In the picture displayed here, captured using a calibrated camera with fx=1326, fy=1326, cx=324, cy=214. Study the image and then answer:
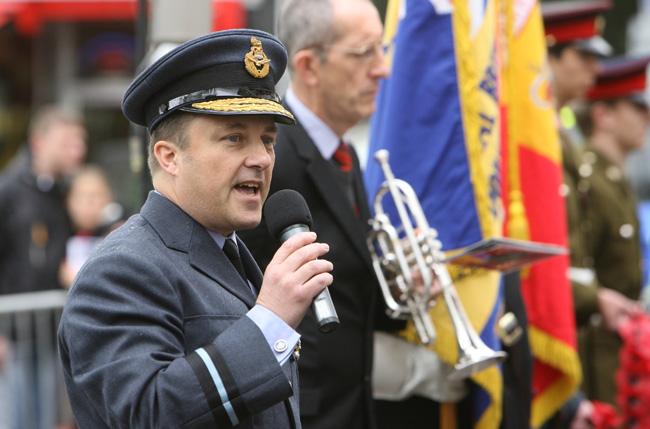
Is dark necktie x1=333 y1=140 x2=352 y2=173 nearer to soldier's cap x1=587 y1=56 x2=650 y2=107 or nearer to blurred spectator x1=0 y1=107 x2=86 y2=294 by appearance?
soldier's cap x1=587 y1=56 x2=650 y2=107

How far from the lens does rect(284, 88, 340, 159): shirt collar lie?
4832 millimetres

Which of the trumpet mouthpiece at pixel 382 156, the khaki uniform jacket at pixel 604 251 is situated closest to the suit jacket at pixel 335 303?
the trumpet mouthpiece at pixel 382 156

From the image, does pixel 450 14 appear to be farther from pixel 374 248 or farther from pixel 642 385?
pixel 642 385

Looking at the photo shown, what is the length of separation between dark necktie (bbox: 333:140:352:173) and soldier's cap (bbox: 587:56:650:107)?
3959mm

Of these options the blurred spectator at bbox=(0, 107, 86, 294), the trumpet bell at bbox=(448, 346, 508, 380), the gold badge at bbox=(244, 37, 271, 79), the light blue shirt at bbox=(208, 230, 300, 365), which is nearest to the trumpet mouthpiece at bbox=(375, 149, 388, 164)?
the trumpet bell at bbox=(448, 346, 508, 380)

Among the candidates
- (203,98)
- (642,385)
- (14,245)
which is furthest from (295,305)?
(14,245)

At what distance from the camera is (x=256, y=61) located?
3230mm

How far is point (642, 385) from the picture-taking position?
6.56 m

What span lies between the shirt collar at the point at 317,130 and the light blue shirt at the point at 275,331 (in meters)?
1.89

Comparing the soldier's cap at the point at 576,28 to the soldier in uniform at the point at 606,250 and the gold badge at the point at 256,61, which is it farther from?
the gold badge at the point at 256,61

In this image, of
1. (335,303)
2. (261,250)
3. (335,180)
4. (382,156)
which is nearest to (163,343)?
(261,250)

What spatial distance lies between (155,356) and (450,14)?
9.74ft

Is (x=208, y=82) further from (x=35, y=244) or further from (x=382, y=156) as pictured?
(x=35, y=244)

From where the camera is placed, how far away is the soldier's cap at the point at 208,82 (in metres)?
3.13
